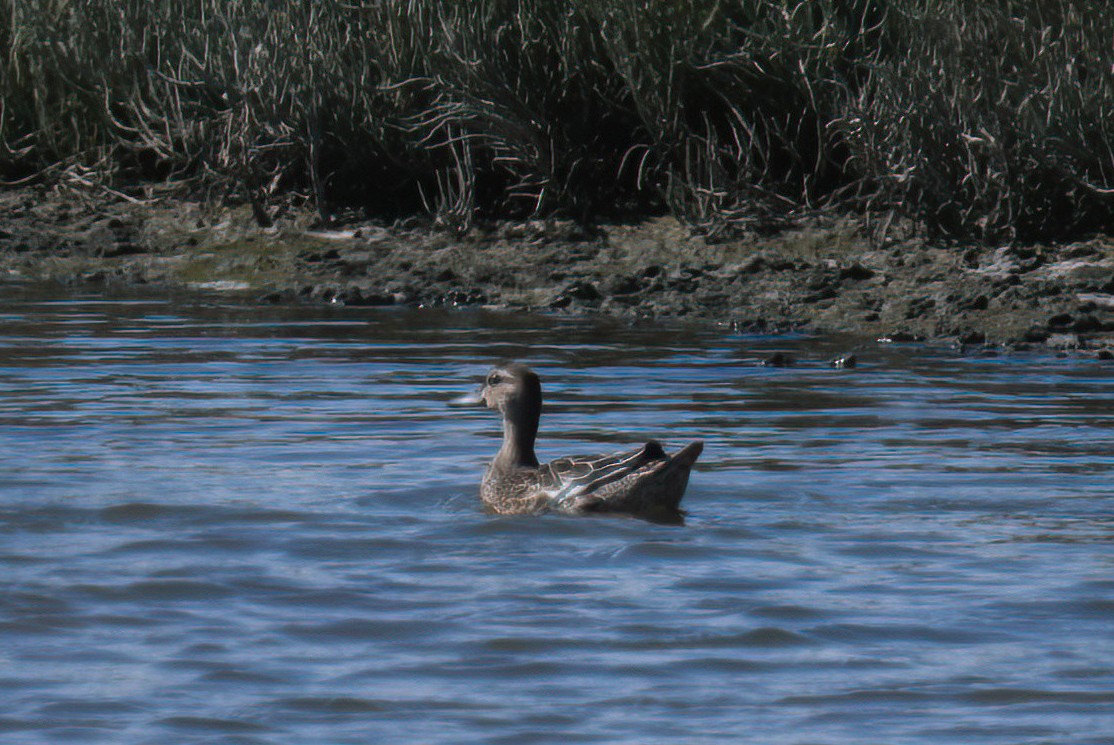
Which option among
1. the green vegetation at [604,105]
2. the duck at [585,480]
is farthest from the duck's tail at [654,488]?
the green vegetation at [604,105]

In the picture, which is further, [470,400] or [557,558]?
[470,400]

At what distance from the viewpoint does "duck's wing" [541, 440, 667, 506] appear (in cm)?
749

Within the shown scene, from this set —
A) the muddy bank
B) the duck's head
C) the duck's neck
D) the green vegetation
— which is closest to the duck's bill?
the duck's head

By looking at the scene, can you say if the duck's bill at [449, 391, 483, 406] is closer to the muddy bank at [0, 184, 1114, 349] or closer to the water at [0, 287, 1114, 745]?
the water at [0, 287, 1114, 745]

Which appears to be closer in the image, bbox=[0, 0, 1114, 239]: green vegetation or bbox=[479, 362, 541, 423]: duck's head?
bbox=[479, 362, 541, 423]: duck's head

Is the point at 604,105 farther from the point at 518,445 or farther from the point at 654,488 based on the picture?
the point at 654,488

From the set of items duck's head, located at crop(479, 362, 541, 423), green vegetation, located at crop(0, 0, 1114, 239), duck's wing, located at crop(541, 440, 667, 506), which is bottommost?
duck's wing, located at crop(541, 440, 667, 506)

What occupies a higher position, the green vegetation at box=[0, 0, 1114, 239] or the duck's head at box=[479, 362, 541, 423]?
the green vegetation at box=[0, 0, 1114, 239]

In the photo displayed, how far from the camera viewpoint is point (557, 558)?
691 cm

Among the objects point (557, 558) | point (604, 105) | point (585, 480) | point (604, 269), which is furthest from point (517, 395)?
point (604, 105)

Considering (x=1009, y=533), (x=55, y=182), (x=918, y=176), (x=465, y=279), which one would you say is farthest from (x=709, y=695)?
Result: (x=55, y=182)

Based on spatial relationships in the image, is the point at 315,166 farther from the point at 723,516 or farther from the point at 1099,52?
the point at 723,516

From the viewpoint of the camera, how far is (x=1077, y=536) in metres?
7.00

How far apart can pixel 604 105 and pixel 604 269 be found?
153 centimetres
